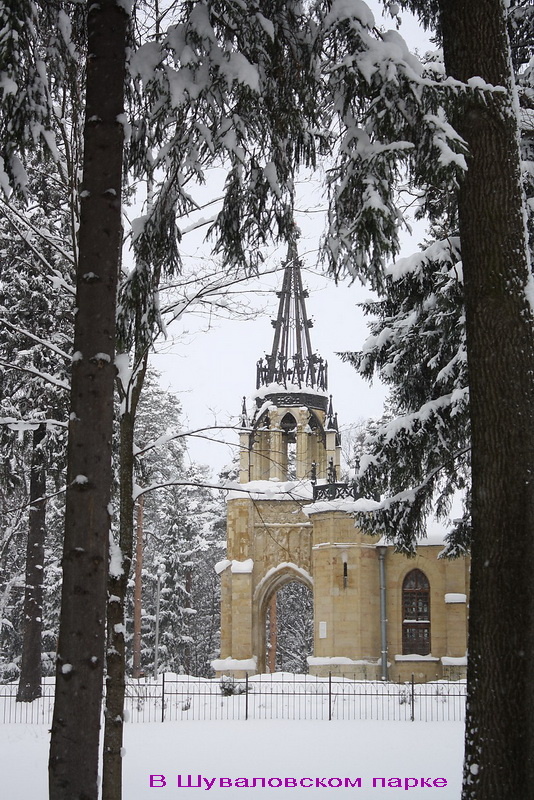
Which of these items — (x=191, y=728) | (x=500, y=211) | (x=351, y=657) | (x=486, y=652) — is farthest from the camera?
(x=351, y=657)

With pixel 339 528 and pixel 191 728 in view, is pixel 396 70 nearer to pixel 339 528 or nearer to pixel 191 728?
pixel 191 728

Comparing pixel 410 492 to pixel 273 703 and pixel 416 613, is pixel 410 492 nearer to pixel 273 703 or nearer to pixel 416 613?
pixel 273 703

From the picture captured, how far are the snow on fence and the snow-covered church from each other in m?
4.34

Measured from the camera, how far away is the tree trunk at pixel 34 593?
1962cm

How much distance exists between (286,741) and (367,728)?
275 cm

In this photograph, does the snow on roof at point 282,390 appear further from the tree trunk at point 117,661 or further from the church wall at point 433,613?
the tree trunk at point 117,661

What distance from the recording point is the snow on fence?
792 inches

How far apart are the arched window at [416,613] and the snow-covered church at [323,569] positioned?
0.03 metres

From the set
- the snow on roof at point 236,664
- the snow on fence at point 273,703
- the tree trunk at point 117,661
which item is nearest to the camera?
the tree trunk at point 117,661

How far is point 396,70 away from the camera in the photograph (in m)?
5.81

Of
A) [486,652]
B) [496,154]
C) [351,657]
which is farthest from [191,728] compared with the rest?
[496,154]

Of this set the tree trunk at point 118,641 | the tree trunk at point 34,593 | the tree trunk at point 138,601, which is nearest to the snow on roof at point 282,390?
the tree trunk at point 138,601

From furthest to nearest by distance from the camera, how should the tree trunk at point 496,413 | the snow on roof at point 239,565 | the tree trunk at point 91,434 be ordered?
the snow on roof at point 239,565 → the tree trunk at point 496,413 → the tree trunk at point 91,434

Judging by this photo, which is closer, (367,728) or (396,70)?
(396,70)
